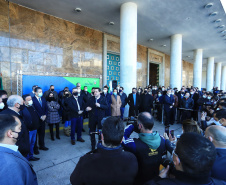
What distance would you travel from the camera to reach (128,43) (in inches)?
280

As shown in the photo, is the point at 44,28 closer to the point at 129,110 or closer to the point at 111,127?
the point at 129,110

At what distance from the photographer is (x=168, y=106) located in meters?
6.43

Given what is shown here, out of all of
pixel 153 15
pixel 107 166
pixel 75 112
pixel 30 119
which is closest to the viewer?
pixel 107 166

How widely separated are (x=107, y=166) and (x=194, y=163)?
634 millimetres

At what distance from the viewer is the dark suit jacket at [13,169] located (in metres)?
1.10

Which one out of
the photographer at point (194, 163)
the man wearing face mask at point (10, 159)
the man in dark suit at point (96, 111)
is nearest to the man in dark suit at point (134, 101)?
the man in dark suit at point (96, 111)

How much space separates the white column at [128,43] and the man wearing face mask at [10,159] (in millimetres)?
6168

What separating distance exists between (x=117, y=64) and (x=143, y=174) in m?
11.1

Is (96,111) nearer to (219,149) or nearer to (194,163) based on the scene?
(219,149)

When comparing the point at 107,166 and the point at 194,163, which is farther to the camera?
the point at 107,166

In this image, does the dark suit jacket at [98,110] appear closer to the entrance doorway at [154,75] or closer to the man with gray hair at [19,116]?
the man with gray hair at [19,116]

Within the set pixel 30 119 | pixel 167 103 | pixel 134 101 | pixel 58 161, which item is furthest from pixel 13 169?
pixel 167 103

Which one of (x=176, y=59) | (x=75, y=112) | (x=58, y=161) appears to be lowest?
(x=58, y=161)

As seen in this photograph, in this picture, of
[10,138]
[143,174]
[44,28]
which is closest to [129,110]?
[143,174]
